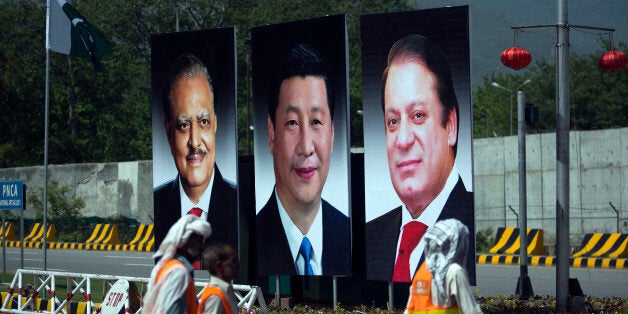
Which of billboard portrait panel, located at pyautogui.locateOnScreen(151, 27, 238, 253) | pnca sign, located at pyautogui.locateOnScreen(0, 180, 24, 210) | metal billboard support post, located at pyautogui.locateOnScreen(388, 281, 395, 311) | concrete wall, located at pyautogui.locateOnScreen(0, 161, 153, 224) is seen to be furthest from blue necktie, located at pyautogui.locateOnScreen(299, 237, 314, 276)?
concrete wall, located at pyautogui.locateOnScreen(0, 161, 153, 224)

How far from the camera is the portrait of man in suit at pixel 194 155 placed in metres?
15.8

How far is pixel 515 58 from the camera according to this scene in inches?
559

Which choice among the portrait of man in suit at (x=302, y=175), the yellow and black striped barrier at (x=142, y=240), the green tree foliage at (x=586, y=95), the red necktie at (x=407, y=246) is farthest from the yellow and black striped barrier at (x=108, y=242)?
the green tree foliage at (x=586, y=95)

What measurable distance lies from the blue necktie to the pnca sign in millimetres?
7522

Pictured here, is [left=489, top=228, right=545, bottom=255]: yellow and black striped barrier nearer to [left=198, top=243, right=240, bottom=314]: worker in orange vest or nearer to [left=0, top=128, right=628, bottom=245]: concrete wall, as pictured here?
[left=0, top=128, right=628, bottom=245]: concrete wall

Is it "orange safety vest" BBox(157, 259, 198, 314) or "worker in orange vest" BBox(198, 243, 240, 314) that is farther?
"worker in orange vest" BBox(198, 243, 240, 314)

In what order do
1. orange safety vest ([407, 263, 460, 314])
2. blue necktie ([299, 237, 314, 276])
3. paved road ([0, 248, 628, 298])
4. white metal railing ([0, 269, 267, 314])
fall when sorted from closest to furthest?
orange safety vest ([407, 263, 460, 314])
white metal railing ([0, 269, 267, 314])
blue necktie ([299, 237, 314, 276])
paved road ([0, 248, 628, 298])

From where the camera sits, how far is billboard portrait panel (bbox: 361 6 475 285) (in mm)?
13365

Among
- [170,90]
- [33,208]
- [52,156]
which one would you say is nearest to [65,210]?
[33,208]

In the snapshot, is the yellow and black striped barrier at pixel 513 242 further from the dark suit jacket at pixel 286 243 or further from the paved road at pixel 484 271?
the dark suit jacket at pixel 286 243

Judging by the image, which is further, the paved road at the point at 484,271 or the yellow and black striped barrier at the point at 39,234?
the yellow and black striped barrier at the point at 39,234

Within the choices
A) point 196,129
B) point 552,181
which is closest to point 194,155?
point 196,129

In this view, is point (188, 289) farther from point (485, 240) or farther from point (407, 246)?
point (485, 240)

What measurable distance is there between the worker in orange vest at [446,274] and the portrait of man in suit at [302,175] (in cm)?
772
